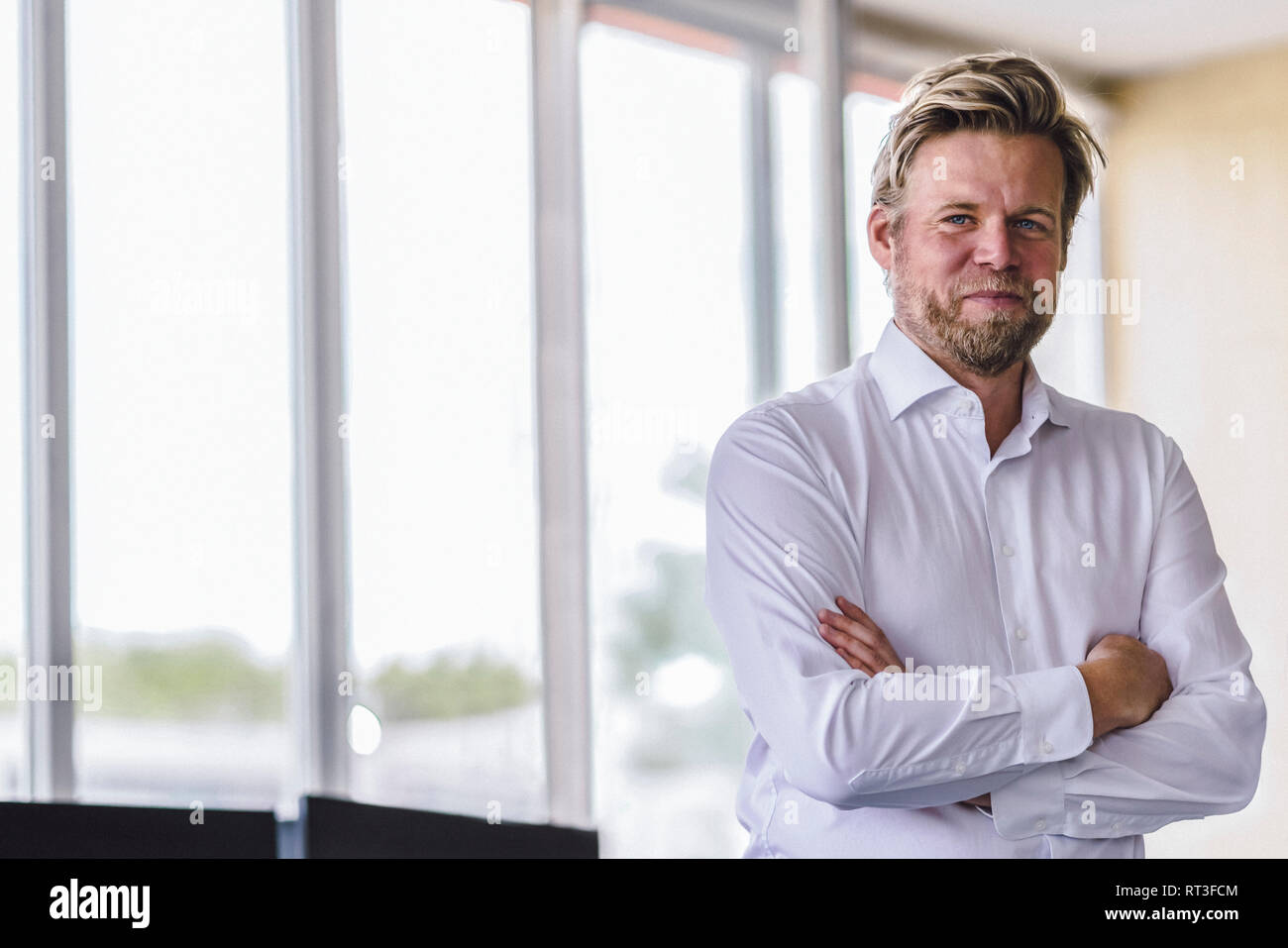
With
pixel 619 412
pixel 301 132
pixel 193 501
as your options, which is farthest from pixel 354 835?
pixel 301 132

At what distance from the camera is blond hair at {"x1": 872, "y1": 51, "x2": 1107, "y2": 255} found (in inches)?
71.9

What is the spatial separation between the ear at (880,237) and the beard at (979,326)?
7 cm

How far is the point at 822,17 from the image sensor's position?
12.5 ft

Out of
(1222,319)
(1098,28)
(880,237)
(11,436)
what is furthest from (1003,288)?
(11,436)

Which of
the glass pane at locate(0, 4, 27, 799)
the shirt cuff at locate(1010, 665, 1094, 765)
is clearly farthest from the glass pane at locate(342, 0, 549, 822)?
the shirt cuff at locate(1010, 665, 1094, 765)

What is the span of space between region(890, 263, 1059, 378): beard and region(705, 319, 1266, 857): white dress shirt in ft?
0.12

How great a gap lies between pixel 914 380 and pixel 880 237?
0.26 meters

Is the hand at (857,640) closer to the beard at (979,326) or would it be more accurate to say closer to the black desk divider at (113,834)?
the beard at (979,326)

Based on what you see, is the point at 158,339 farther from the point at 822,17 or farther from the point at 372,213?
the point at 822,17

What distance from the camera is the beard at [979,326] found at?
5.96 feet

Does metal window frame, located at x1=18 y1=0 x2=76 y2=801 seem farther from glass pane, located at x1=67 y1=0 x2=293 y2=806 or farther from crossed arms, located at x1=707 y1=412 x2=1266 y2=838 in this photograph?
crossed arms, located at x1=707 y1=412 x2=1266 y2=838

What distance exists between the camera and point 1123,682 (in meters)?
1.68
